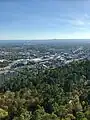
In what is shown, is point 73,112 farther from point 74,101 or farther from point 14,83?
point 14,83

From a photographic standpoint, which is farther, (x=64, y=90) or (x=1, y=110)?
(x=64, y=90)

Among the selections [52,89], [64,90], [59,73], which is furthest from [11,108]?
[59,73]

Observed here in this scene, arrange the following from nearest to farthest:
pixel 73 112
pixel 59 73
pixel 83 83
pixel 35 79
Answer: pixel 73 112
pixel 83 83
pixel 35 79
pixel 59 73

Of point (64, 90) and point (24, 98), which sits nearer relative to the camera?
point (24, 98)

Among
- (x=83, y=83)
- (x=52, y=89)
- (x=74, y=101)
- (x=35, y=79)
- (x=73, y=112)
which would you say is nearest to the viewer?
(x=73, y=112)

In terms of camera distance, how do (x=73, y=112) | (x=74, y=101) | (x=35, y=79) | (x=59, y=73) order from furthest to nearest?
(x=59, y=73) → (x=35, y=79) → (x=74, y=101) → (x=73, y=112)

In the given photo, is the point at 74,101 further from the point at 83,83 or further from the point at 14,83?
the point at 14,83

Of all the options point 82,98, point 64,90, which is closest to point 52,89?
point 64,90
